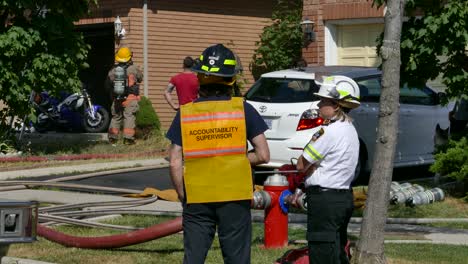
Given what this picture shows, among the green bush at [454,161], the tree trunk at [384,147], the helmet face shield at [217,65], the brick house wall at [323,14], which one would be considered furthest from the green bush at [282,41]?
the helmet face shield at [217,65]

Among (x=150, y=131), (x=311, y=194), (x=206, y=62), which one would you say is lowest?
(x=150, y=131)

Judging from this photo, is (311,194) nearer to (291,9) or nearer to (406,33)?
(406,33)

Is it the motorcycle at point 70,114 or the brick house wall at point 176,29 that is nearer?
the brick house wall at point 176,29

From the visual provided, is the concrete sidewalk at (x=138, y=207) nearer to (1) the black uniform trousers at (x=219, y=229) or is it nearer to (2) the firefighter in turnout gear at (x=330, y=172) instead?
(1) the black uniform trousers at (x=219, y=229)

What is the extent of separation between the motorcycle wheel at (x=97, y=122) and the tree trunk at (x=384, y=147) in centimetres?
1604

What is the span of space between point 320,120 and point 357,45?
7802mm

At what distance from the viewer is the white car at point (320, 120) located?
13.8 m

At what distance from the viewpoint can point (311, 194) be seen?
6.97m

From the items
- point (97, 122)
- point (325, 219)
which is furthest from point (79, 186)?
point (97, 122)

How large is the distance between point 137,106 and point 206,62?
48.0ft

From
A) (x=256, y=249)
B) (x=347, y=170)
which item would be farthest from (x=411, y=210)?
(x=347, y=170)

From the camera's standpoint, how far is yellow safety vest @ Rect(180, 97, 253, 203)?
634cm

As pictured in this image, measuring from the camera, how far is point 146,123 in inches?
858

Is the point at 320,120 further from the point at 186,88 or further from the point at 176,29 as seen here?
the point at 176,29
